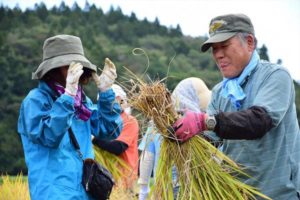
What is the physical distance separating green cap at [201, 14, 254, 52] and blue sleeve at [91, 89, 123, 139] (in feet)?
2.54

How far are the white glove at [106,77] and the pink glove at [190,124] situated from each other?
97 centimetres

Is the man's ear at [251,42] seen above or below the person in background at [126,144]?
above

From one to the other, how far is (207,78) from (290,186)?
50.2 ft

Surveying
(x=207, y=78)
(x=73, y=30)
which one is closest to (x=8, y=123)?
(x=207, y=78)

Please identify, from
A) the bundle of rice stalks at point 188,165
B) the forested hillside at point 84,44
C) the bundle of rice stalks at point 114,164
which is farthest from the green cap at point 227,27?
the forested hillside at point 84,44

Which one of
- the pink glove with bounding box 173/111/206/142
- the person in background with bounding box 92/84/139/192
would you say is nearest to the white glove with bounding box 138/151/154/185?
the person in background with bounding box 92/84/139/192

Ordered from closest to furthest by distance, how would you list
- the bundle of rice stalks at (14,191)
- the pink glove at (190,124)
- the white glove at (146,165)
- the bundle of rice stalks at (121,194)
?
the pink glove at (190,124)
the white glove at (146,165)
the bundle of rice stalks at (14,191)
the bundle of rice stalks at (121,194)

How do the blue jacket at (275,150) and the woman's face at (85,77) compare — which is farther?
the woman's face at (85,77)

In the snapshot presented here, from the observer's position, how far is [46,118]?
4.02 metres

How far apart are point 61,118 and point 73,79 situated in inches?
9.9

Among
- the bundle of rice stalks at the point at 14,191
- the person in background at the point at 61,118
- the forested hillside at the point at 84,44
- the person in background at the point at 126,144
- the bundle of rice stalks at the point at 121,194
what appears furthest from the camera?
the forested hillside at the point at 84,44

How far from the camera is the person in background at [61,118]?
398 cm

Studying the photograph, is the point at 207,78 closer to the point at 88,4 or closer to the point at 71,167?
the point at 71,167

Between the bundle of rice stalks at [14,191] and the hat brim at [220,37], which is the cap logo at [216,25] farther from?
the bundle of rice stalks at [14,191]
